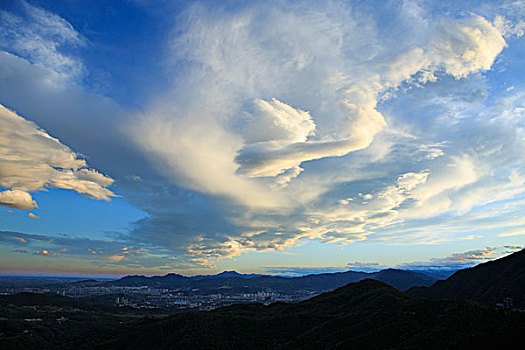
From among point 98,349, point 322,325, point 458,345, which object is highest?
point 458,345

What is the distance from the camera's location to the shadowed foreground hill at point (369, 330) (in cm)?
9181

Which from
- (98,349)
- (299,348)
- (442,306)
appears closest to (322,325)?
(299,348)

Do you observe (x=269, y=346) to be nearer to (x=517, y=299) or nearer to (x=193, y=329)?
(x=193, y=329)

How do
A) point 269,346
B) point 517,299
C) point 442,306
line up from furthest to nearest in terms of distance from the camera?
1. point 517,299
2. point 269,346
3. point 442,306

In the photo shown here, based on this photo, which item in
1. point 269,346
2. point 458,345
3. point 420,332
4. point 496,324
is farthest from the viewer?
point 269,346

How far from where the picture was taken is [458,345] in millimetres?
83812

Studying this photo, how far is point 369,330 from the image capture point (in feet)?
430

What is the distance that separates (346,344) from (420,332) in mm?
27964

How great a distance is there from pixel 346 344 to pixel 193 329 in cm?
10772

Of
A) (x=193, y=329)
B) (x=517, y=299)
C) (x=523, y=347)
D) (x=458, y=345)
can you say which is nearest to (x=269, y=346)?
(x=193, y=329)

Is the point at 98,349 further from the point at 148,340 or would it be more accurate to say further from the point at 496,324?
the point at 496,324

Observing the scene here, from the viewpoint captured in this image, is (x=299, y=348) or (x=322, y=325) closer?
(x=299, y=348)

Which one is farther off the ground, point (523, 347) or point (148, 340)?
point (523, 347)

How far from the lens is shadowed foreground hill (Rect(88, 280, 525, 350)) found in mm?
91806
